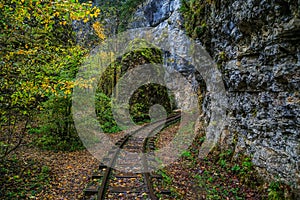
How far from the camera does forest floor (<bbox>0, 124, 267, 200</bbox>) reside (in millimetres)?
5906

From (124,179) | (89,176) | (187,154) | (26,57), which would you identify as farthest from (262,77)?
(26,57)

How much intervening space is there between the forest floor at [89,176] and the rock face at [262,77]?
66 centimetres

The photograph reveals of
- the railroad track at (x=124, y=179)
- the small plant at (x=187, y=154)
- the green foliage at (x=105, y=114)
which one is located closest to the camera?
the railroad track at (x=124, y=179)

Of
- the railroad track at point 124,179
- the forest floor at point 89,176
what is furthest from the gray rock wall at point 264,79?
the railroad track at point 124,179

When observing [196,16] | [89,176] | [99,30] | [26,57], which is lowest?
[89,176]

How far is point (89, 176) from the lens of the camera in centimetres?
709

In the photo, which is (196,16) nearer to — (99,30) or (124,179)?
(124,179)

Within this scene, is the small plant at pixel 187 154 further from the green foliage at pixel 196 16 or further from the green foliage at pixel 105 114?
the green foliage at pixel 105 114

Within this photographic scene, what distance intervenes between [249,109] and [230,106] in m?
1.29

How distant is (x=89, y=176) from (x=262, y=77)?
6.13 meters

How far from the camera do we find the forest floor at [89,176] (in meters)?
5.91

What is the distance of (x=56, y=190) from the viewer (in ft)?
20.6

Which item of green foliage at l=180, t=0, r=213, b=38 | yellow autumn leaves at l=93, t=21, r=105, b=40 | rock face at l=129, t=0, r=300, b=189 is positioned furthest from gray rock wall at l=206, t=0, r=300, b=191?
yellow autumn leaves at l=93, t=21, r=105, b=40

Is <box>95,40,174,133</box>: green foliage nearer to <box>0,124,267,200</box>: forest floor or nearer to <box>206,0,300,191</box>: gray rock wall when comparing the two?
<box>0,124,267,200</box>: forest floor
